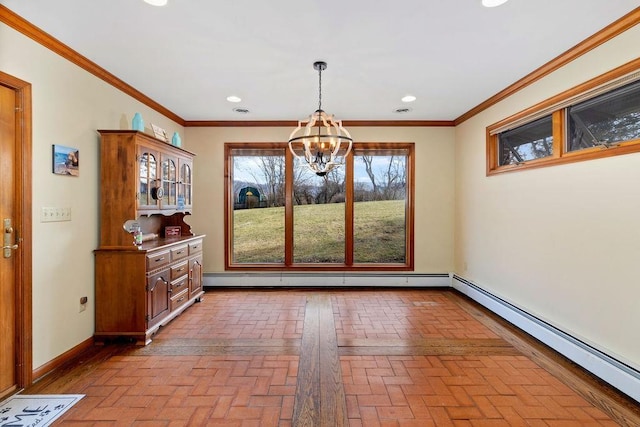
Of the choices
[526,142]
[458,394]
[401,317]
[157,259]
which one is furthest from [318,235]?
[458,394]

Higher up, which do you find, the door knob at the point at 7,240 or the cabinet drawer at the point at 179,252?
the door knob at the point at 7,240

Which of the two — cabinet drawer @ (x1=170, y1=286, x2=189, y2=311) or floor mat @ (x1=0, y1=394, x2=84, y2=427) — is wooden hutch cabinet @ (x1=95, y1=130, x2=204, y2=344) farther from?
floor mat @ (x1=0, y1=394, x2=84, y2=427)

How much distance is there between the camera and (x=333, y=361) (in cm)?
261

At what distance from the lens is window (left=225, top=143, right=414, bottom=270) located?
491cm

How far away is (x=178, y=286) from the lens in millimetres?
3570

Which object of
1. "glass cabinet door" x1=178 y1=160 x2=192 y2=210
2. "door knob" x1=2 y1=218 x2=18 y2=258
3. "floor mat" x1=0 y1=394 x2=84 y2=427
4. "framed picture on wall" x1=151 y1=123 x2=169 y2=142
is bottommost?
"floor mat" x1=0 y1=394 x2=84 y2=427

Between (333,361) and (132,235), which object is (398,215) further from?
(132,235)

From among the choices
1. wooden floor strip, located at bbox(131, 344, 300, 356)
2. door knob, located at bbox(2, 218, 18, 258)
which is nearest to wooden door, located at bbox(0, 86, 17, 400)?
door knob, located at bbox(2, 218, 18, 258)

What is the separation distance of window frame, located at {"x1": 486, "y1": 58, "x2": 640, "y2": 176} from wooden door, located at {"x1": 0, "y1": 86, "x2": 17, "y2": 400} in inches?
170

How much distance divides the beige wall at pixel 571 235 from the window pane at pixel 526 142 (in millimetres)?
193

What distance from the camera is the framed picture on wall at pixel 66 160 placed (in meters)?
2.50

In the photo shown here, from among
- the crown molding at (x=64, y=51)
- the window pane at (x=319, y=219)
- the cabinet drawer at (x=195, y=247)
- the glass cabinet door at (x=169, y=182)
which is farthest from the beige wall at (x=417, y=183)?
the crown molding at (x=64, y=51)

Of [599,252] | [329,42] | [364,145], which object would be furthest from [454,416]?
[364,145]

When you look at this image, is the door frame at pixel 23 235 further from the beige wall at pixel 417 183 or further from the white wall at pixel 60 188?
the beige wall at pixel 417 183
